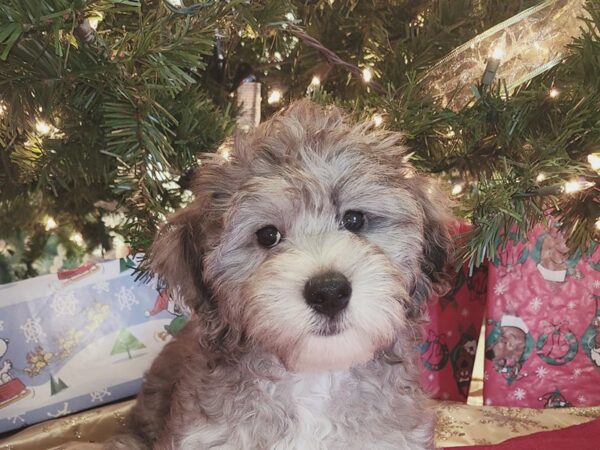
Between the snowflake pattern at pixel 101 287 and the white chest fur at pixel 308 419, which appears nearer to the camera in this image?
the white chest fur at pixel 308 419

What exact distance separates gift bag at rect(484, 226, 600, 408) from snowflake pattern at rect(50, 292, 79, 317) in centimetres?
159

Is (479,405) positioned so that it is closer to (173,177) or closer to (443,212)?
(443,212)

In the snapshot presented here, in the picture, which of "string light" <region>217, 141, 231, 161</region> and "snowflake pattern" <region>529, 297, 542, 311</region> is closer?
"string light" <region>217, 141, 231, 161</region>

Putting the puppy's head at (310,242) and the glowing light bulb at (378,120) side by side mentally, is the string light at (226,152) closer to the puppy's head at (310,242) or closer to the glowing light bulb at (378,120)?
the puppy's head at (310,242)

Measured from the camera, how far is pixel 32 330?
7.95ft

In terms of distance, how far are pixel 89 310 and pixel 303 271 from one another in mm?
1413

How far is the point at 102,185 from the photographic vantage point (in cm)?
260

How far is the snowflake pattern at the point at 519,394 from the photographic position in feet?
8.36

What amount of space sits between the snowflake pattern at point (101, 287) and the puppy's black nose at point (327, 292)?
1397 millimetres

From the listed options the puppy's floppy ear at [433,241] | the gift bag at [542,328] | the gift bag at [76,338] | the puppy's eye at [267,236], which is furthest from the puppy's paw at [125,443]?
the gift bag at [542,328]

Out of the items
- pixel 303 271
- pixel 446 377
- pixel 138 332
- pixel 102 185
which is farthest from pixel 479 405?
pixel 102 185

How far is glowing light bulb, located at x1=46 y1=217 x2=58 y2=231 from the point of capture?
2.87 metres

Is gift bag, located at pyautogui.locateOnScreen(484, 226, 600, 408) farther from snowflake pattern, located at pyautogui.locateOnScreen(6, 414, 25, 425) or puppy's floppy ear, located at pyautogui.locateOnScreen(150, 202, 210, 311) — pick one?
snowflake pattern, located at pyautogui.locateOnScreen(6, 414, 25, 425)

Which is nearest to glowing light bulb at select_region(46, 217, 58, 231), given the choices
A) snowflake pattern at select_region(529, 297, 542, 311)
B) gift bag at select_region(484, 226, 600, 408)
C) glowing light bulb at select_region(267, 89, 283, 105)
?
glowing light bulb at select_region(267, 89, 283, 105)
